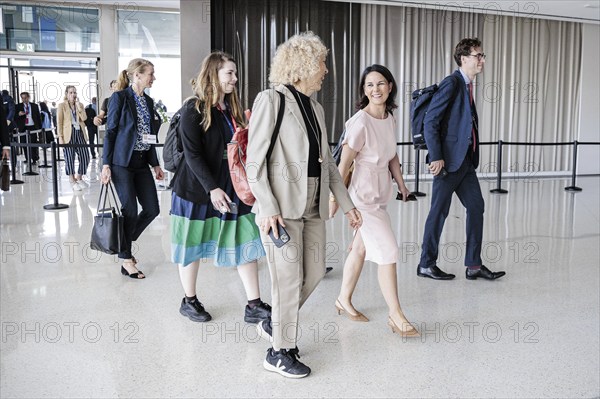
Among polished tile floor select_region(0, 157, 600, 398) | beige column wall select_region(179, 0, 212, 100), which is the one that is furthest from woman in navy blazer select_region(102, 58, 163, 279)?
beige column wall select_region(179, 0, 212, 100)

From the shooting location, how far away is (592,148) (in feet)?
43.8

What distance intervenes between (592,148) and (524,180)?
2.72 m

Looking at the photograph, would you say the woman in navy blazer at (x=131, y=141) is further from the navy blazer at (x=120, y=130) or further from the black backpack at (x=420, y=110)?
the black backpack at (x=420, y=110)

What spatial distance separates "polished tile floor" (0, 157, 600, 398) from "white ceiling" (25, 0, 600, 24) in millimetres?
6265

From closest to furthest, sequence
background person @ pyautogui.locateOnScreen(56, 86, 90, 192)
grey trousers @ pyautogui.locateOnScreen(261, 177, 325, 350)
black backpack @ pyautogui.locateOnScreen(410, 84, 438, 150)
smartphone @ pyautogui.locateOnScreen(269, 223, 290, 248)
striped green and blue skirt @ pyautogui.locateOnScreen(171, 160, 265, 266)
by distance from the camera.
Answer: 1. smartphone @ pyautogui.locateOnScreen(269, 223, 290, 248)
2. grey trousers @ pyautogui.locateOnScreen(261, 177, 325, 350)
3. striped green and blue skirt @ pyautogui.locateOnScreen(171, 160, 265, 266)
4. black backpack @ pyautogui.locateOnScreen(410, 84, 438, 150)
5. background person @ pyautogui.locateOnScreen(56, 86, 90, 192)

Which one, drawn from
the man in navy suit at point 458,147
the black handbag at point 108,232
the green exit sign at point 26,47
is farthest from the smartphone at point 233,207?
the green exit sign at point 26,47

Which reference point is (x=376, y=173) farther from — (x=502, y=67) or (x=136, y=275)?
(x=502, y=67)

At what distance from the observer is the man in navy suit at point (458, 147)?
434cm

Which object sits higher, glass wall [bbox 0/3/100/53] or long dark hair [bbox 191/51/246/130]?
glass wall [bbox 0/3/100/53]

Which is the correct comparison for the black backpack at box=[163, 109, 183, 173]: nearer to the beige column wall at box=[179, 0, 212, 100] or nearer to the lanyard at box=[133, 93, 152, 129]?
the lanyard at box=[133, 93, 152, 129]

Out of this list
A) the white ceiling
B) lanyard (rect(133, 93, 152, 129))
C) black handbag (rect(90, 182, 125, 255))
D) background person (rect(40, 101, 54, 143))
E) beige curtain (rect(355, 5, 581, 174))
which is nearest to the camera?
black handbag (rect(90, 182, 125, 255))

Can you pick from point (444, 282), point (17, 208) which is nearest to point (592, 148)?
point (444, 282)

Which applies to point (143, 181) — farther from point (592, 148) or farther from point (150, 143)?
point (592, 148)

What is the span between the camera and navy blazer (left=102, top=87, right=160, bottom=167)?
4270mm
